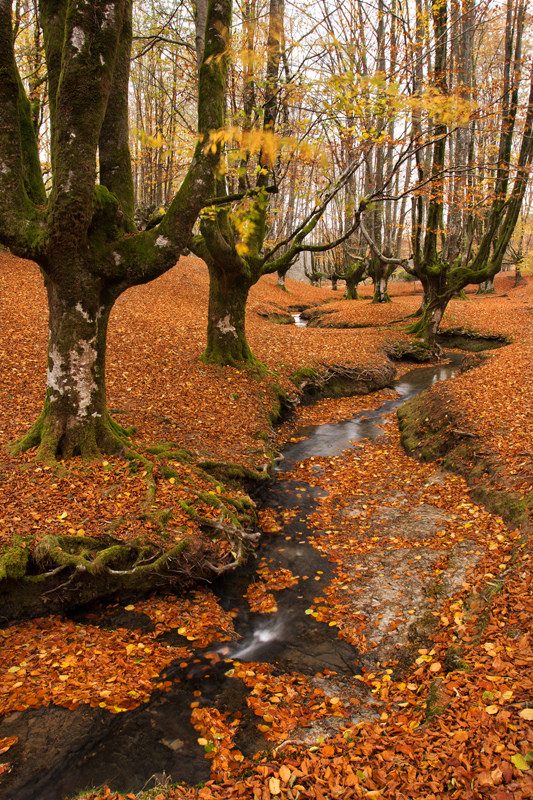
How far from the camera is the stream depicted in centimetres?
386

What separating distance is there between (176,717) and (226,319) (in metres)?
9.36

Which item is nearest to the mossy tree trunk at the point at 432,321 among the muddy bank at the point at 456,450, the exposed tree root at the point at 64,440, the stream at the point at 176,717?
the muddy bank at the point at 456,450

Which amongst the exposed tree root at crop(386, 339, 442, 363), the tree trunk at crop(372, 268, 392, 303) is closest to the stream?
the exposed tree root at crop(386, 339, 442, 363)

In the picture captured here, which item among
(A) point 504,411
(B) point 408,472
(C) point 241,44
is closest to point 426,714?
(B) point 408,472

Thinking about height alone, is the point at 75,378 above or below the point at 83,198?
below

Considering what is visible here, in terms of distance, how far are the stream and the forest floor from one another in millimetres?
71

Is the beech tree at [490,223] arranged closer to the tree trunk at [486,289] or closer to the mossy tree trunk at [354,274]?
the mossy tree trunk at [354,274]

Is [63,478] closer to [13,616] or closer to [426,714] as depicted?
[13,616]

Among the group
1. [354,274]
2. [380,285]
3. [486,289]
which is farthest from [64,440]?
[486,289]

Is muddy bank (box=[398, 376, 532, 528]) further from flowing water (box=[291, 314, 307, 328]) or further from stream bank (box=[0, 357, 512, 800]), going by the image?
flowing water (box=[291, 314, 307, 328])

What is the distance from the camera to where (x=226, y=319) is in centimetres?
1235

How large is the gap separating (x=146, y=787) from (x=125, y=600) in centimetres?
235

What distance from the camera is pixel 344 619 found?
5809mm

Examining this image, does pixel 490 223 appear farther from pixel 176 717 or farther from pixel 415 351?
pixel 176 717
